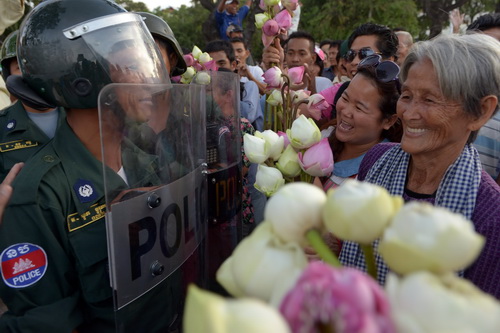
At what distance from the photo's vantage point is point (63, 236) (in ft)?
4.33

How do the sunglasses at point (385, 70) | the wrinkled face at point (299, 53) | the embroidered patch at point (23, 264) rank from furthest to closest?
the wrinkled face at point (299, 53), the sunglasses at point (385, 70), the embroidered patch at point (23, 264)

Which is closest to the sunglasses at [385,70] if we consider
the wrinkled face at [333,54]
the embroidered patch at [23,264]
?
the embroidered patch at [23,264]

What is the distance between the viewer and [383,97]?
6.57 feet

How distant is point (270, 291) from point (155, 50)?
1256 millimetres

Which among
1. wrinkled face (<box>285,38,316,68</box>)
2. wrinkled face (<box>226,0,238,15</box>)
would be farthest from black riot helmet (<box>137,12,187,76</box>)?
wrinkled face (<box>226,0,238,15</box>)

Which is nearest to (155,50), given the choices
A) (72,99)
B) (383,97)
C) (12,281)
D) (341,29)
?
(72,99)

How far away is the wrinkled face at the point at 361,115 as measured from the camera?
2004mm

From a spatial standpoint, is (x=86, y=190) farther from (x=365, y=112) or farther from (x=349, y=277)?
(x=365, y=112)

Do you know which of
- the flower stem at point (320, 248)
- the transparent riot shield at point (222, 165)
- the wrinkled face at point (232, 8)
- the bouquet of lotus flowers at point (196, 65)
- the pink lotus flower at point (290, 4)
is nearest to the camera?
the flower stem at point (320, 248)

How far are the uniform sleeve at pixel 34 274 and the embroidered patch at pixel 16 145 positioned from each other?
1250 mm

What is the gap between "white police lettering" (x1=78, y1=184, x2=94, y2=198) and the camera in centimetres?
138

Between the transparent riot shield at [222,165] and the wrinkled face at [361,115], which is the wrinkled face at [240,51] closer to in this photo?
the wrinkled face at [361,115]

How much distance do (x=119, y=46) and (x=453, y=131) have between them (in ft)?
3.87

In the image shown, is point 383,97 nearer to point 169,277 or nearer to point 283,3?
point 283,3
